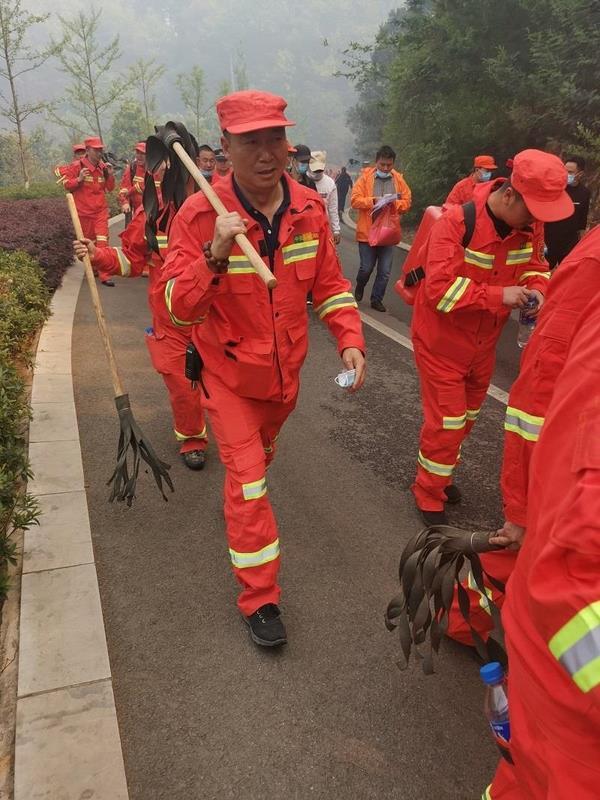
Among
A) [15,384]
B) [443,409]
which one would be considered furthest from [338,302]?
[15,384]

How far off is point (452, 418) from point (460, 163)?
12516 mm

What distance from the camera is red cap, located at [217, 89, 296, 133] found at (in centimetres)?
232

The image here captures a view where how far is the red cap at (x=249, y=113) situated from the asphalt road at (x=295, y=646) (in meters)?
2.17

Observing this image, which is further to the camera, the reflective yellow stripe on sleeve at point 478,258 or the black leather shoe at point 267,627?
the reflective yellow stripe on sleeve at point 478,258

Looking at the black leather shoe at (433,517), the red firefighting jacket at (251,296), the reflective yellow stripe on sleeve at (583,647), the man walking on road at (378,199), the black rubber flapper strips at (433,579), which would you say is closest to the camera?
the reflective yellow stripe on sleeve at (583,647)

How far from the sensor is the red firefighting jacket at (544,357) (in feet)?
4.45

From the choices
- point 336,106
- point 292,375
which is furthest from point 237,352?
point 336,106

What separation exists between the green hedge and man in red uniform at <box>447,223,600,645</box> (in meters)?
2.19

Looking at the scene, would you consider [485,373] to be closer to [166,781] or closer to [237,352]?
[237,352]

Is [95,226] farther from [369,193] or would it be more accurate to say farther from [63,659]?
[63,659]

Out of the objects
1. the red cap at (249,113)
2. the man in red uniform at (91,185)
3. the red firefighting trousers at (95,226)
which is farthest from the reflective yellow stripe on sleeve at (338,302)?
the red firefighting trousers at (95,226)

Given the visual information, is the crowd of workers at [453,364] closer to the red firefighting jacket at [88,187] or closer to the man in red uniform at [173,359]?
the man in red uniform at [173,359]

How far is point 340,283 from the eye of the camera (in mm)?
2945

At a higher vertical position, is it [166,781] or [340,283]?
[340,283]
